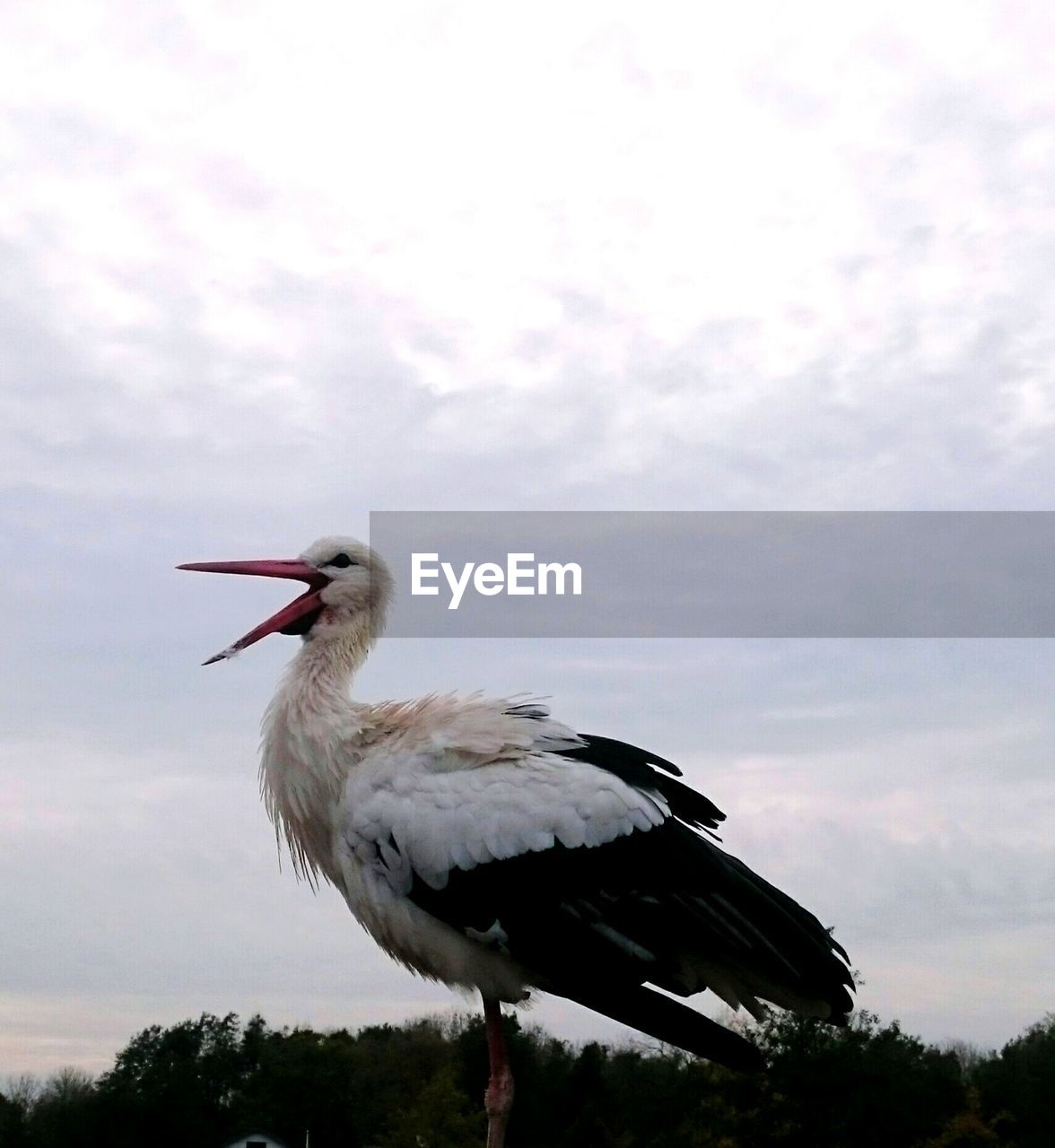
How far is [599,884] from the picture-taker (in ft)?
28.2

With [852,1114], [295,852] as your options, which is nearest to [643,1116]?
[852,1114]

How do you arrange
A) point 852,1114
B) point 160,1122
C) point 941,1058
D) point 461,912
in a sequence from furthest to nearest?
point 941,1058 → point 852,1114 → point 160,1122 → point 461,912

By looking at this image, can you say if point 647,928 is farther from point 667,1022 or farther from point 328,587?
point 328,587

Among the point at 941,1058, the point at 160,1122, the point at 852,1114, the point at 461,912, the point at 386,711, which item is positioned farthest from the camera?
A: the point at 941,1058

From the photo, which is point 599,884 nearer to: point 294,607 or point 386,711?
point 386,711

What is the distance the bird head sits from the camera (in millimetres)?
9750

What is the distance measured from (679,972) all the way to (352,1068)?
4805 cm

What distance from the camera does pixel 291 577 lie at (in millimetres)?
9844

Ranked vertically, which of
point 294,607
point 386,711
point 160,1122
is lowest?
point 160,1122

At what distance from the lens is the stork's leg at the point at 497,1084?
28.3 ft

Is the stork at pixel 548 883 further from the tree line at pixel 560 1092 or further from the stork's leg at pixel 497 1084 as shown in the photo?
the tree line at pixel 560 1092

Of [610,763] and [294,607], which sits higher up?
[294,607]

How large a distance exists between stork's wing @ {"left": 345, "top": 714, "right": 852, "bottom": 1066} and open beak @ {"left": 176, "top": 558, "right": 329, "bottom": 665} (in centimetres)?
155

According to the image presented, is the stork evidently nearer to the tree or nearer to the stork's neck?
the stork's neck
